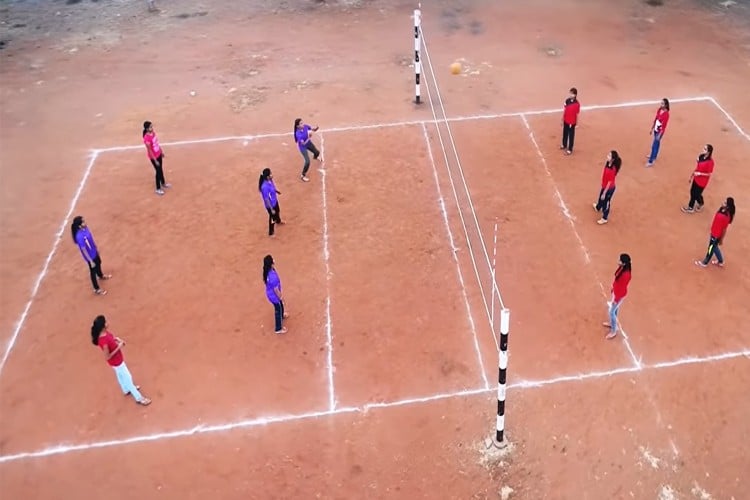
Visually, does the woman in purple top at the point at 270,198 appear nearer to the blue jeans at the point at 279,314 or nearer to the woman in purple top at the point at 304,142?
the woman in purple top at the point at 304,142

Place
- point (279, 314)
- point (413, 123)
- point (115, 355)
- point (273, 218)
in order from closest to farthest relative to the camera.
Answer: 1. point (115, 355)
2. point (279, 314)
3. point (273, 218)
4. point (413, 123)

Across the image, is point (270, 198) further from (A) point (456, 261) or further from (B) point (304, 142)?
(A) point (456, 261)

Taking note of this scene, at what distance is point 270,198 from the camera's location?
12.0 metres

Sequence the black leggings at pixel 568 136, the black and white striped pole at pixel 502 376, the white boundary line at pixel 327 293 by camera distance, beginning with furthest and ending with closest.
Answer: the black leggings at pixel 568 136, the white boundary line at pixel 327 293, the black and white striped pole at pixel 502 376

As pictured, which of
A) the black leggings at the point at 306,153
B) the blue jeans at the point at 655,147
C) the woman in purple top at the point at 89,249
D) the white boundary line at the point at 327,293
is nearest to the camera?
the white boundary line at the point at 327,293

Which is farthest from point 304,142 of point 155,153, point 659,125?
point 659,125

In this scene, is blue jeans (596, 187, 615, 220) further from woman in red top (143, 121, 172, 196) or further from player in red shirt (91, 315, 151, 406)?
woman in red top (143, 121, 172, 196)

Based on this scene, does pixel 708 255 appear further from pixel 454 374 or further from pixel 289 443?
pixel 289 443

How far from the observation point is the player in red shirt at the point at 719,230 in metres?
10.5

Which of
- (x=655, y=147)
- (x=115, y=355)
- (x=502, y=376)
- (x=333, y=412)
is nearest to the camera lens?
(x=502, y=376)

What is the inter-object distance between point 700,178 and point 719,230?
174 cm

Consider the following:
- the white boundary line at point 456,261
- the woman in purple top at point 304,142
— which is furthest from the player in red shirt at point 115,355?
the woman in purple top at point 304,142

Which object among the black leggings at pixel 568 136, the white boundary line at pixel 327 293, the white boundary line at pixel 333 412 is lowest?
the white boundary line at pixel 333 412

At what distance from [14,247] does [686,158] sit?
13.8 m
